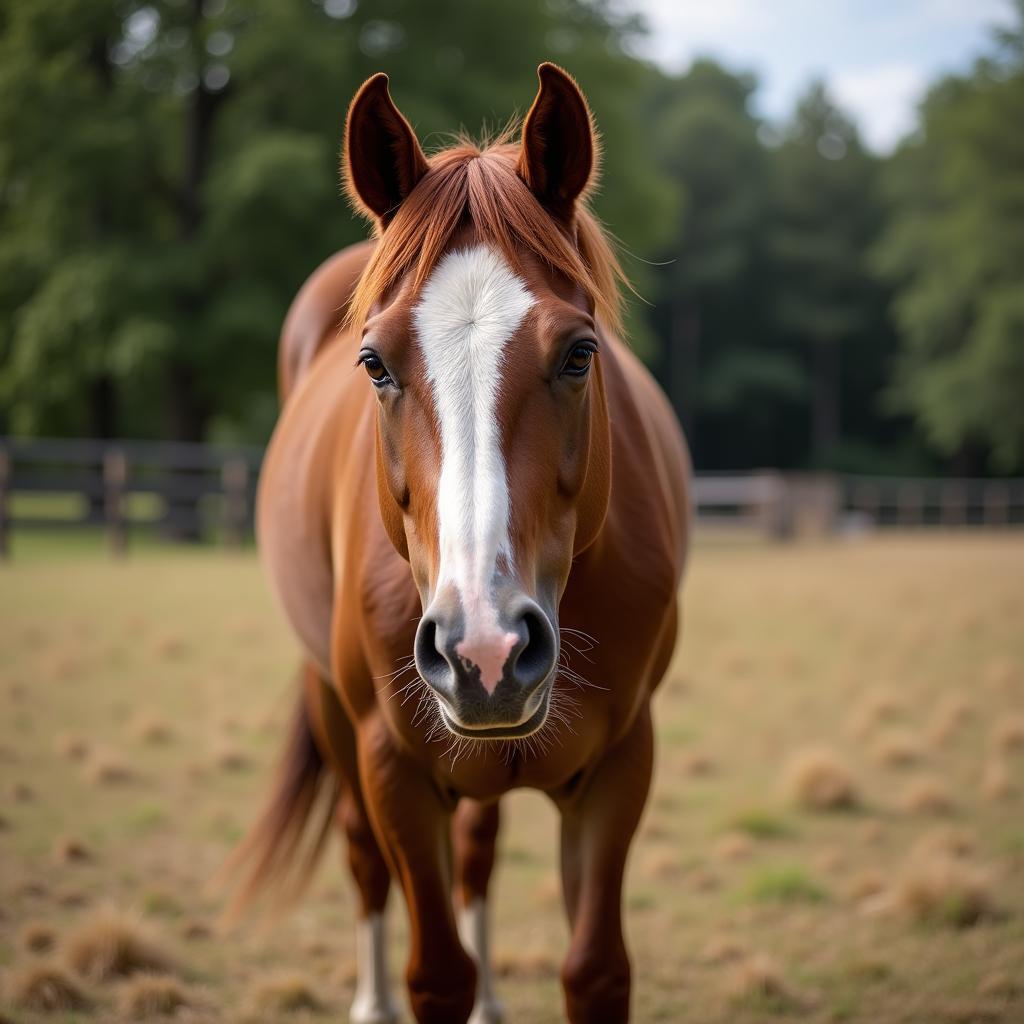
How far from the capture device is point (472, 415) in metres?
1.71

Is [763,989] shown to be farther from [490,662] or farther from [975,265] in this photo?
[975,265]

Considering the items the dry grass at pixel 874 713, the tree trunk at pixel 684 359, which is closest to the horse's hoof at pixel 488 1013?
the dry grass at pixel 874 713

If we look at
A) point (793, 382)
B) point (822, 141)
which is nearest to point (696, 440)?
point (793, 382)

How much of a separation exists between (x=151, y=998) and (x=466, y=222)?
7.69 feet

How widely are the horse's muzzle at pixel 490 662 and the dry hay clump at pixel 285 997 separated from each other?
5.80 feet

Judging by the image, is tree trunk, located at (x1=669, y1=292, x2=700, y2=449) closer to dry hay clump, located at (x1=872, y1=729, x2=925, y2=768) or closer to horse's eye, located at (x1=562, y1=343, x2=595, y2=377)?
dry hay clump, located at (x1=872, y1=729, x2=925, y2=768)

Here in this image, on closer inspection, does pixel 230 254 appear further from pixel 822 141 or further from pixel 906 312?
pixel 822 141

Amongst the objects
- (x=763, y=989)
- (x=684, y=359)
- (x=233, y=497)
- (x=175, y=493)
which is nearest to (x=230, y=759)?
(x=763, y=989)

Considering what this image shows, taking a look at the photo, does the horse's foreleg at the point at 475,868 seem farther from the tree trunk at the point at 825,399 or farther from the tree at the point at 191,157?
the tree trunk at the point at 825,399

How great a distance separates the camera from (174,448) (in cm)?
1750

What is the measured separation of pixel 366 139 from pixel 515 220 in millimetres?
376

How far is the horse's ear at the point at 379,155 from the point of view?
1955mm

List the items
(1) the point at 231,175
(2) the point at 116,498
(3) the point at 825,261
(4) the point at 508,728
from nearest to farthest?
(4) the point at 508,728 < (2) the point at 116,498 < (1) the point at 231,175 < (3) the point at 825,261

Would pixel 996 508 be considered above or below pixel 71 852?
below
